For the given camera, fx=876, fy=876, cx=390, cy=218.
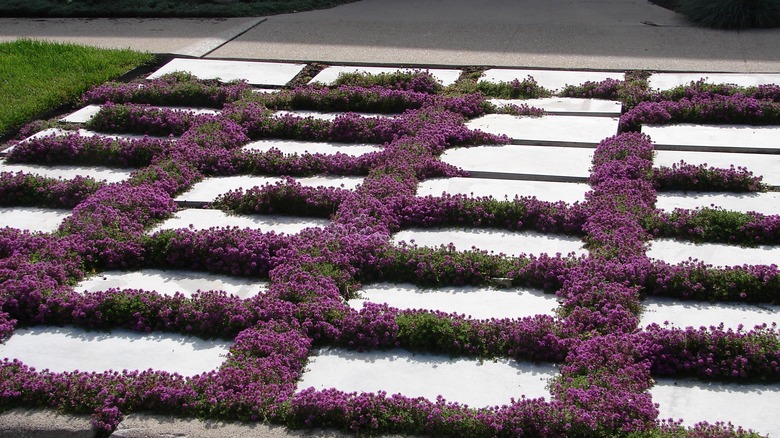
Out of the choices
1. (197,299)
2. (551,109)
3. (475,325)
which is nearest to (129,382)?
(197,299)

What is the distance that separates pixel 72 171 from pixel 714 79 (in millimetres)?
4810

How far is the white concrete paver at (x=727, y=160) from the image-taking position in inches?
213

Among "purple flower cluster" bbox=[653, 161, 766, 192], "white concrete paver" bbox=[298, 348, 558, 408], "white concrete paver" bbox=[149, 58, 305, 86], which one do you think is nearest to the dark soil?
"white concrete paver" bbox=[149, 58, 305, 86]

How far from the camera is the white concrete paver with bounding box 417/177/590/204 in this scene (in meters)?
5.14

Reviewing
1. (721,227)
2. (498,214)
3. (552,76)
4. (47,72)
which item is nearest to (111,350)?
(498,214)

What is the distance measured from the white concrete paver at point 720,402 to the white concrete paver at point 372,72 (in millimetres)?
3999

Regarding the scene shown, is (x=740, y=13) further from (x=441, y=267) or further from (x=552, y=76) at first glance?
(x=441, y=267)

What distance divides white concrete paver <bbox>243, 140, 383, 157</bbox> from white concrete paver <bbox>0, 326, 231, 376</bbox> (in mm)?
2171

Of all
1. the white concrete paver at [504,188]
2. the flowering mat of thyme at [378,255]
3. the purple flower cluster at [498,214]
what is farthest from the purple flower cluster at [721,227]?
the white concrete paver at [504,188]

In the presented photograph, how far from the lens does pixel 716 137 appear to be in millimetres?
5961

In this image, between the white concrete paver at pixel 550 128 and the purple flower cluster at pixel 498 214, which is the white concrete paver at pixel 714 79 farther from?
the purple flower cluster at pixel 498 214

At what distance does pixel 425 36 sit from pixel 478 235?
162 inches

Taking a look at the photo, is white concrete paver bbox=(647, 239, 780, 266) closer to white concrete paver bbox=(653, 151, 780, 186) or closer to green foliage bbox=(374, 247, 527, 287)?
green foliage bbox=(374, 247, 527, 287)

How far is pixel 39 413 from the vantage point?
3.50m
